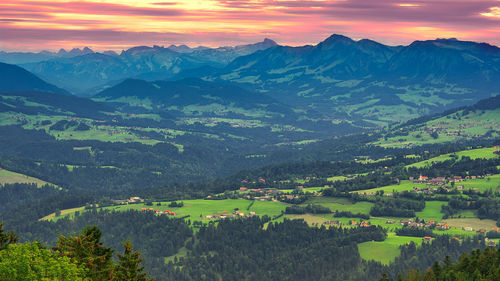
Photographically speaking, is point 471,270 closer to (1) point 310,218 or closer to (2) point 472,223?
(2) point 472,223

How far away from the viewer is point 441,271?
92250 millimetres

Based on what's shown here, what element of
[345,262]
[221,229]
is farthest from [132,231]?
[345,262]

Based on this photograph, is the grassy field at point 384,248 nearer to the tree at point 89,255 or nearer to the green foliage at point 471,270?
the green foliage at point 471,270

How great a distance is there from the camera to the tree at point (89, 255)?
5597 centimetres

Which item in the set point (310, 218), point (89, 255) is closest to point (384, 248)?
point (310, 218)

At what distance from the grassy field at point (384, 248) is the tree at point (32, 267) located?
358 ft

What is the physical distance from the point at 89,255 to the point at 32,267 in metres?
9.05

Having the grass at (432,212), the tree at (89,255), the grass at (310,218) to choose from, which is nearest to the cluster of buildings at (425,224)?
A: the grass at (432,212)

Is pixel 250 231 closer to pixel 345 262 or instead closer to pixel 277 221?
pixel 277 221

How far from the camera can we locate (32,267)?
48000mm

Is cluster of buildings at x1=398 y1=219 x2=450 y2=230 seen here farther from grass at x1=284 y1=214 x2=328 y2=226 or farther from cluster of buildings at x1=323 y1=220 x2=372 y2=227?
grass at x1=284 y1=214 x2=328 y2=226

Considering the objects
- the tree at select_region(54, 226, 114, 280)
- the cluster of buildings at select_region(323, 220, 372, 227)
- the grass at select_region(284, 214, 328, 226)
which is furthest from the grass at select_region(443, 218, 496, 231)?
the tree at select_region(54, 226, 114, 280)

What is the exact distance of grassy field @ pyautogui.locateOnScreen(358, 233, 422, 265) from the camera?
14776 centimetres

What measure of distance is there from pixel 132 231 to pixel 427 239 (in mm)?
92157
